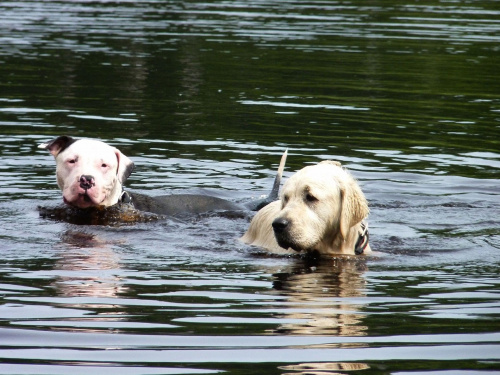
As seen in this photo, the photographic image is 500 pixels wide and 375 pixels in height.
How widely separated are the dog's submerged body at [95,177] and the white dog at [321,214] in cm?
154

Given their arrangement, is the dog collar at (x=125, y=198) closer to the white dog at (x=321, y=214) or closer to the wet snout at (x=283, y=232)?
the white dog at (x=321, y=214)

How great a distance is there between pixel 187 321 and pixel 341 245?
2802 millimetres

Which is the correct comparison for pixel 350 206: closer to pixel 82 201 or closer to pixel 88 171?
pixel 88 171

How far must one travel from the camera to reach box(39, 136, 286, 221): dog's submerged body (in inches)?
405

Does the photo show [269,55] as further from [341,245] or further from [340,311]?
[340,311]

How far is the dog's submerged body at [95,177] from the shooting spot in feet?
33.7

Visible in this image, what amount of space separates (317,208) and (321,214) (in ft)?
0.24

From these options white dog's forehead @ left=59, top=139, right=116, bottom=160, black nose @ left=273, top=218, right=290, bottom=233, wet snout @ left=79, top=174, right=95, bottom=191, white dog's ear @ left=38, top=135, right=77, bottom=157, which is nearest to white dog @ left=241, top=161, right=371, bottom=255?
black nose @ left=273, top=218, right=290, bottom=233

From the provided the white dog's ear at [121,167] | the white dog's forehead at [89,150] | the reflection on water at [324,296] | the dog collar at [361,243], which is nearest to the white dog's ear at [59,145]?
the white dog's forehead at [89,150]

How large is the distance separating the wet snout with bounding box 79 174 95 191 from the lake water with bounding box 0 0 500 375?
1.46 feet

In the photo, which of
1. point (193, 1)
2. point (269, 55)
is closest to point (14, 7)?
point (193, 1)

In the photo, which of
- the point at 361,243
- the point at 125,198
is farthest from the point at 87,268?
the point at 125,198

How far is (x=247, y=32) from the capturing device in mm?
28797

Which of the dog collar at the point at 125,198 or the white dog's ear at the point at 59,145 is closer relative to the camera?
the white dog's ear at the point at 59,145
